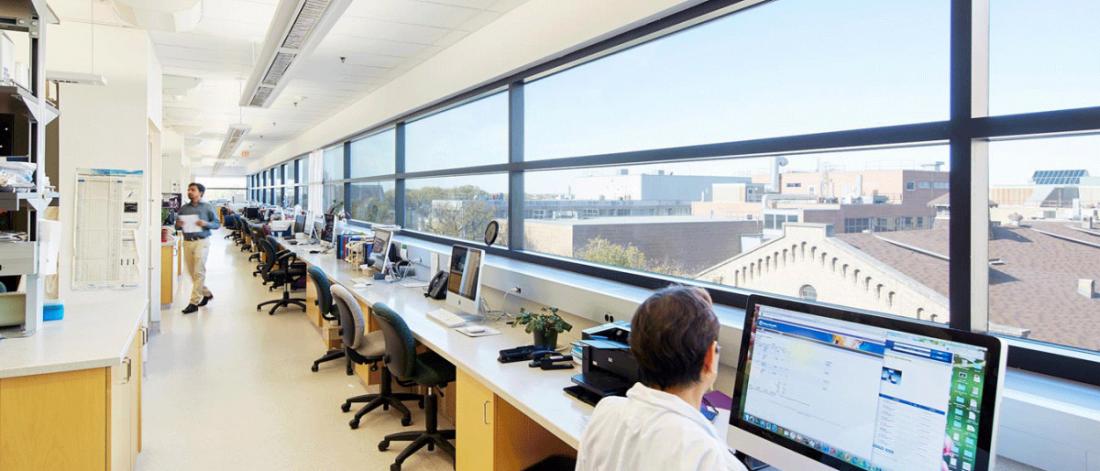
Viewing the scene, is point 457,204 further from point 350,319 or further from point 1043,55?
point 1043,55

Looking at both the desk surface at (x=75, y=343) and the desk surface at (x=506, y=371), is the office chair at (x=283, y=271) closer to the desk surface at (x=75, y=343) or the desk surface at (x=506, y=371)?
the desk surface at (x=506, y=371)

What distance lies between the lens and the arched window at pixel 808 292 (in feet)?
8.14

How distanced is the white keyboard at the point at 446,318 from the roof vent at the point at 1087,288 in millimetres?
2722

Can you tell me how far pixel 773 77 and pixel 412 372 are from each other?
231 cm

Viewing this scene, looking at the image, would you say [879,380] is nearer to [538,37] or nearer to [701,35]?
[701,35]

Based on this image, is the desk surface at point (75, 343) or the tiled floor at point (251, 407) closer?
the desk surface at point (75, 343)

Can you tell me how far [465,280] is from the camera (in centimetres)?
369

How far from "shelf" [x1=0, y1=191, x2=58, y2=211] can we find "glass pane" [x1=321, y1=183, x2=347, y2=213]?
8031mm

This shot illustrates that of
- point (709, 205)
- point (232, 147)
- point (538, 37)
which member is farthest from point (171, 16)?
point (232, 147)

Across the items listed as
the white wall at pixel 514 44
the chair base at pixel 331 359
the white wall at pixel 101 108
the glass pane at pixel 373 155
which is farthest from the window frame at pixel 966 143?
the glass pane at pixel 373 155

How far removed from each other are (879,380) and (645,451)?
0.54m

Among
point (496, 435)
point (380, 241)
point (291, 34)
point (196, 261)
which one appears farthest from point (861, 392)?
point (196, 261)

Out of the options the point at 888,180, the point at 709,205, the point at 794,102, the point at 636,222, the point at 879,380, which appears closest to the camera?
the point at 879,380

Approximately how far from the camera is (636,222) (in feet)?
11.9
